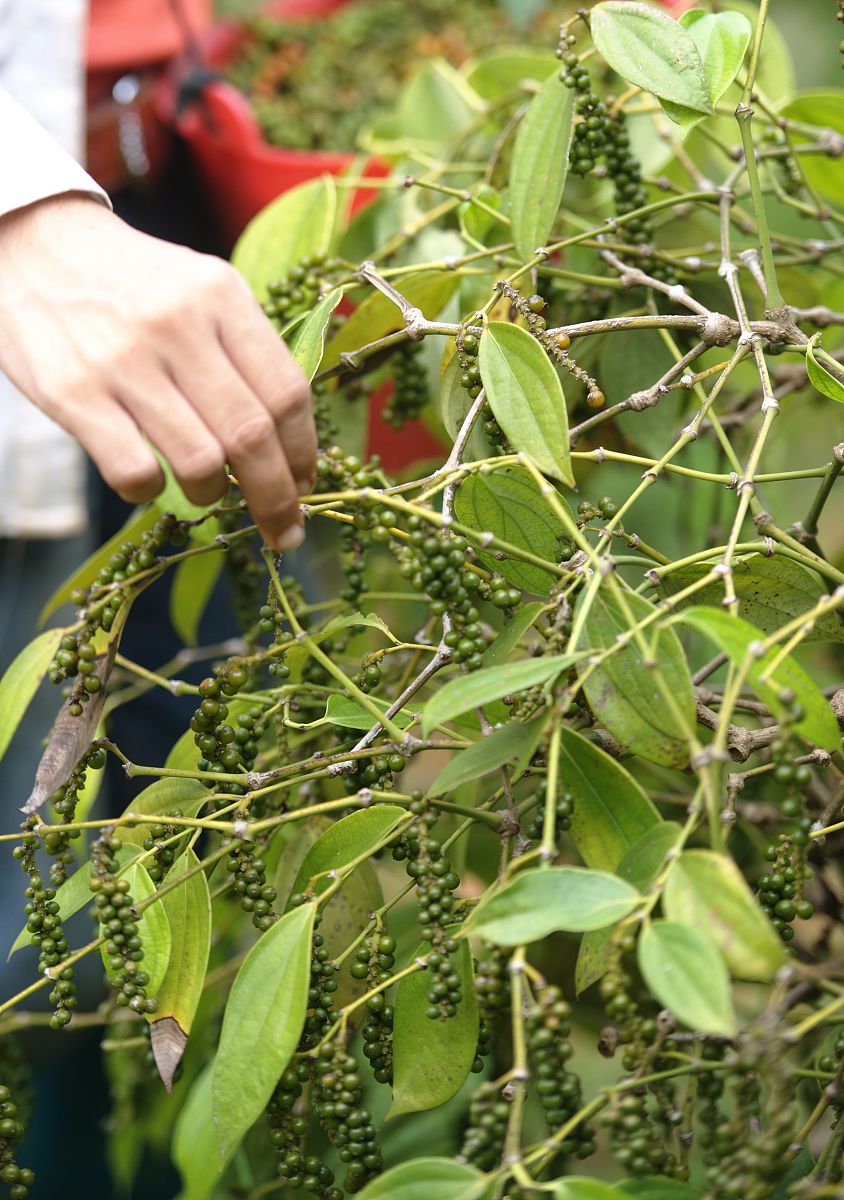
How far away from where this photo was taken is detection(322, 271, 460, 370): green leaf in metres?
0.59

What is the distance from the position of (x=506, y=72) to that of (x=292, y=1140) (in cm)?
70

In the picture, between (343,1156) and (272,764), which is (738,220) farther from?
(343,1156)

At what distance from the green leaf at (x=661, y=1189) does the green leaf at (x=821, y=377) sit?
310 mm

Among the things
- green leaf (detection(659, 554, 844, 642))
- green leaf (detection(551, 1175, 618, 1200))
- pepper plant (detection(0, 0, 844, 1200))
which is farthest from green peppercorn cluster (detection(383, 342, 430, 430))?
green leaf (detection(551, 1175, 618, 1200))

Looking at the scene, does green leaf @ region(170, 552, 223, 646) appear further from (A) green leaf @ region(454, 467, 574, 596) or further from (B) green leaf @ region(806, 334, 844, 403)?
(B) green leaf @ region(806, 334, 844, 403)

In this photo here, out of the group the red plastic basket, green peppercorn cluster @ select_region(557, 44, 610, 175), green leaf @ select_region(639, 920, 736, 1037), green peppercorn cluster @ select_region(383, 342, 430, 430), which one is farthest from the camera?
the red plastic basket

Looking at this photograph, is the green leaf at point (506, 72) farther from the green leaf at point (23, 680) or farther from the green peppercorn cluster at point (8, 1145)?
the green peppercorn cluster at point (8, 1145)

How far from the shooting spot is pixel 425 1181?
1.23 ft

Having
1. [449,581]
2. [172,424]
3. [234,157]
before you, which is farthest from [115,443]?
[234,157]

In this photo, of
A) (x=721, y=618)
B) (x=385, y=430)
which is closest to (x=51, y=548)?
(x=385, y=430)

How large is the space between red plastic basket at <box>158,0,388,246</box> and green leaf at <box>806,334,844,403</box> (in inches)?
24.4

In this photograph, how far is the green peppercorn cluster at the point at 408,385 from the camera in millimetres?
642

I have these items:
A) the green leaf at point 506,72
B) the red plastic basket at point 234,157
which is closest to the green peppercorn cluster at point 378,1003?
the green leaf at point 506,72

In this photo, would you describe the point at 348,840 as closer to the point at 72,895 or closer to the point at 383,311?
the point at 72,895
